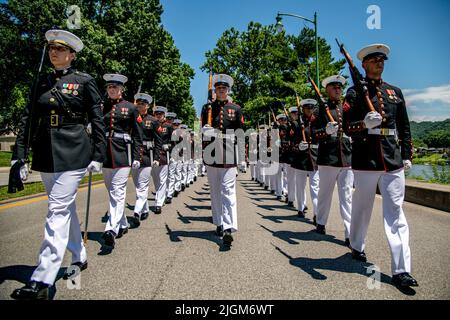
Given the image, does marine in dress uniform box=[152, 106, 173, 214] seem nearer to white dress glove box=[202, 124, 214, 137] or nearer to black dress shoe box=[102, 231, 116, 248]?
white dress glove box=[202, 124, 214, 137]

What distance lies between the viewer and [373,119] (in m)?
3.66

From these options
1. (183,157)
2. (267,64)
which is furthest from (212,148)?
(267,64)

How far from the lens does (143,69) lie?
25.0 m

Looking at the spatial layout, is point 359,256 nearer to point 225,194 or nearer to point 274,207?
point 225,194

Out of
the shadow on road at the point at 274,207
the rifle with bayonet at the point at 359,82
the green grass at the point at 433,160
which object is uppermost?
the rifle with bayonet at the point at 359,82

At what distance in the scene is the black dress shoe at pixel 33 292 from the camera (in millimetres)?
2926

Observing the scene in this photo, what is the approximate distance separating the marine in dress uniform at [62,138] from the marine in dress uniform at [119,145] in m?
1.49

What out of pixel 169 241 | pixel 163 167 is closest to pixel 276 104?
pixel 163 167

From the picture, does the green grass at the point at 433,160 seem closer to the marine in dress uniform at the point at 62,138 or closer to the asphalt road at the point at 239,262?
the asphalt road at the point at 239,262

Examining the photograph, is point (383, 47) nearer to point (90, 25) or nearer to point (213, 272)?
point (213, 272)

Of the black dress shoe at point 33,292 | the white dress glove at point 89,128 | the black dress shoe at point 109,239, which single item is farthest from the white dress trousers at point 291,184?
the black dress shoe at point 33,292

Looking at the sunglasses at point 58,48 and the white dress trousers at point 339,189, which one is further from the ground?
the sunglasses at point 58,48

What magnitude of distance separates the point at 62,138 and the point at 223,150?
2.41 meters

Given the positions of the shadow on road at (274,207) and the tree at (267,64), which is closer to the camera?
the shadow on road at (274,207)
